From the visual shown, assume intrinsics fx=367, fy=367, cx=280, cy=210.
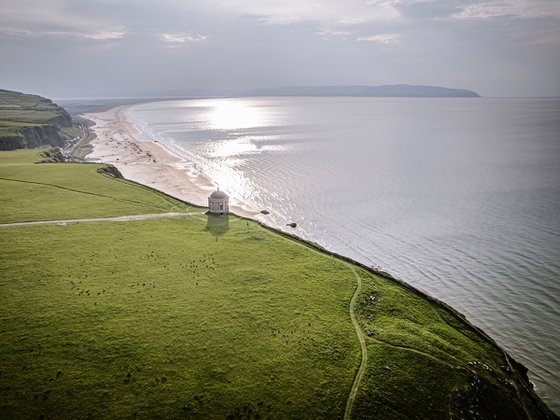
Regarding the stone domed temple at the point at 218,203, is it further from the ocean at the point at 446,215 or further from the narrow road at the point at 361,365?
the narrow road at the point at 361,365

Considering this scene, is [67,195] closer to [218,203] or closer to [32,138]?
[218,203]

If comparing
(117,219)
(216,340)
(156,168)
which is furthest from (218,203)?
(156,168)

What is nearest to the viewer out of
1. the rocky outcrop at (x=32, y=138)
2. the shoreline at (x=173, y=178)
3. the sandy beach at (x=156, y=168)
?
the shoreline at (x=173, y=178)

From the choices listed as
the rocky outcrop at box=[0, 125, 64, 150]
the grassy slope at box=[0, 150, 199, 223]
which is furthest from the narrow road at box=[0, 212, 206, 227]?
the rocky outcrop at box=[0, 125, 64, 150]

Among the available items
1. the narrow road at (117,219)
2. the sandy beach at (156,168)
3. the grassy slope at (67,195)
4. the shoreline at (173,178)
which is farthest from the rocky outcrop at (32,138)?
the narrow road at (117,219)

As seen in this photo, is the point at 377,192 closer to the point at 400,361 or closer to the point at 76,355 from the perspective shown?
the point at 400,361

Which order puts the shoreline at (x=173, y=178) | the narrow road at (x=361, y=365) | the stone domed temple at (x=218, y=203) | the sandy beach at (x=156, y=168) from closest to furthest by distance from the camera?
the narrow road at (x=361, y=365) < the shoreline at (x=173, y=178) < the stone domed temple at (x=218, y=203) < the sandy beach at (x=156, y=168)

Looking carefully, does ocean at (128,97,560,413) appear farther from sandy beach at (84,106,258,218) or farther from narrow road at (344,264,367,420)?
narrow road at (344,264,367,420)

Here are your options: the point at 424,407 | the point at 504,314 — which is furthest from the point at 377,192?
the point at 424,407
